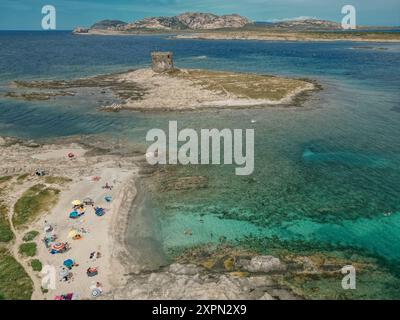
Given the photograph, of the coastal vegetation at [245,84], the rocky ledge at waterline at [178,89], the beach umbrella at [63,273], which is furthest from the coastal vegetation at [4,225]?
the coastal vegetation at [245,84]

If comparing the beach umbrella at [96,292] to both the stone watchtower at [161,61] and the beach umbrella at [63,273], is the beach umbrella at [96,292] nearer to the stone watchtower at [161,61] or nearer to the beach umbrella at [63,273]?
the beach umbrella at [63,273]

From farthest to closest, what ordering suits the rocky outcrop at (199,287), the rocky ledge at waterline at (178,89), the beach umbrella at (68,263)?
the rocky ledge at waterline at (178,89), the beach umbrella at (68,263), the rocky outcrop at (199,287)

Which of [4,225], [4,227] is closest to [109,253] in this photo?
[4,227]

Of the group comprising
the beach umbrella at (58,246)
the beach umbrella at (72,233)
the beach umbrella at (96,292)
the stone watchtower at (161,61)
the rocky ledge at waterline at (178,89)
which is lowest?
the beach umbrella at (96,292)

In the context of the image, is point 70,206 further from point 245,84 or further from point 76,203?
point 245,84

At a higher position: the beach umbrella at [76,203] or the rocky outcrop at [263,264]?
the beach umbrella at [76,203]

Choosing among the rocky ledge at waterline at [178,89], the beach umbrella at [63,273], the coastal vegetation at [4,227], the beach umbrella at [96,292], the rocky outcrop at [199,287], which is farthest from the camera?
the rocky ledge at waterline at [178,89]
